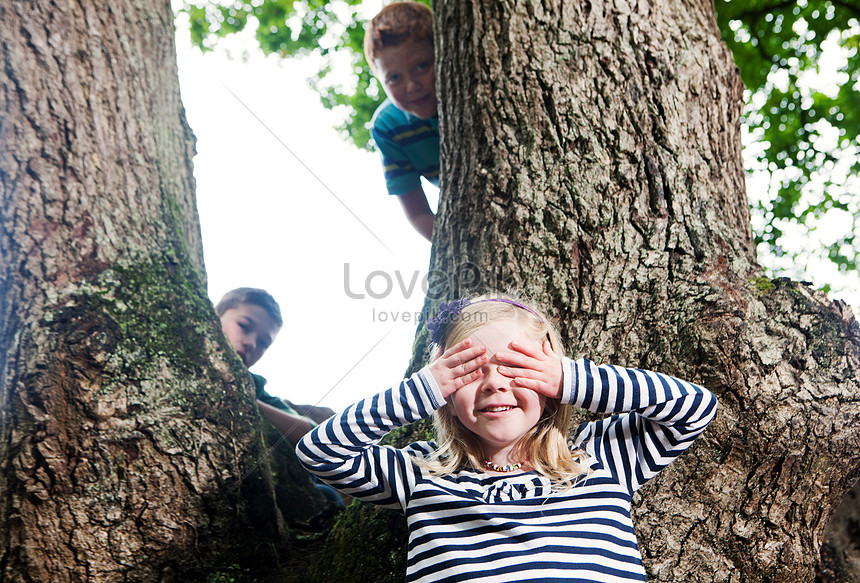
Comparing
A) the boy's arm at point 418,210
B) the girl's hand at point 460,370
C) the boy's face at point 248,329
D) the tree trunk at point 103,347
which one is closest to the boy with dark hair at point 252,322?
the boy's face at point 248,329

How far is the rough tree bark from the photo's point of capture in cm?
156

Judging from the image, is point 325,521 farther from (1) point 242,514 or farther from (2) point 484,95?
(2) point 484,95

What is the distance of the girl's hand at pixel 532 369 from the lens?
152 centimetres

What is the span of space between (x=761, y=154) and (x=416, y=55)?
14.6 feet

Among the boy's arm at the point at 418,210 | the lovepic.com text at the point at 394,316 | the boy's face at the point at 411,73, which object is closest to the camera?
the lovepic.com text at the point at 394,316

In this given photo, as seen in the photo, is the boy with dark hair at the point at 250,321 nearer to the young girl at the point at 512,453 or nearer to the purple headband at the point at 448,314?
the purple headband at the point at 448,314

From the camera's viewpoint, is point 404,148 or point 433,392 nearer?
point 433,392

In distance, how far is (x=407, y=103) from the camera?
3426 millimetres

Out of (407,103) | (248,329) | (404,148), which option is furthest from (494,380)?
(248,329)

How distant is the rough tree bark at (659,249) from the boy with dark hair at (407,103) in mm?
799

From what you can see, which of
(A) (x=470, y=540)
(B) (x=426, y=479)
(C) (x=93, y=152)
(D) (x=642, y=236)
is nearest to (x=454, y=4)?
(D) (x=642, y=236)

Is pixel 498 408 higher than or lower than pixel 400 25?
lower

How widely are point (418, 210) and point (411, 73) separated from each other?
848 mm

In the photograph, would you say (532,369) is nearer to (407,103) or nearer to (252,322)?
(407,103)
